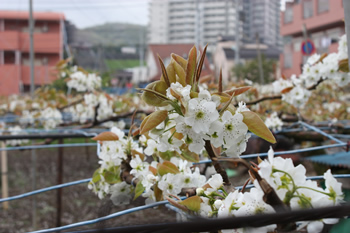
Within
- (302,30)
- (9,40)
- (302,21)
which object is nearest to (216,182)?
(302,21)

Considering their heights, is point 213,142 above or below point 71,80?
below

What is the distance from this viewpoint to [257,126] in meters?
0.60

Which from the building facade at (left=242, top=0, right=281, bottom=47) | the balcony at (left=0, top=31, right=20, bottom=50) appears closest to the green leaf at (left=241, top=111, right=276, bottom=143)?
the balcony at (left=0, top=31, right=20, bottom=50)

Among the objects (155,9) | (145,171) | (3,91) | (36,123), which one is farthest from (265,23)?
(145,171)

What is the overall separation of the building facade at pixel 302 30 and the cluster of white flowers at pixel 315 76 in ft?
9.97

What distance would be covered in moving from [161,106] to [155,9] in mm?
44428

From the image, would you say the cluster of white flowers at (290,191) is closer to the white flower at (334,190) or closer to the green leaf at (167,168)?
the white flower at (334,190)

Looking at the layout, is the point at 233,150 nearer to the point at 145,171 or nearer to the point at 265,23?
the point at 145,171

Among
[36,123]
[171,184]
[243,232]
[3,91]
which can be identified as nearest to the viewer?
[243,232]

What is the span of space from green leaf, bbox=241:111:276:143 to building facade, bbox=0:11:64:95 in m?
10.5

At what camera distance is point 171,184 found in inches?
30.6

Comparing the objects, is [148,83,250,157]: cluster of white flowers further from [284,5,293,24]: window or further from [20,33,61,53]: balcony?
[20,33,61,53]: balcony

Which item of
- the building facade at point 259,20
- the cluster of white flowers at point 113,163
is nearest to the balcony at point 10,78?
the cluster of white flowers at point 113,163

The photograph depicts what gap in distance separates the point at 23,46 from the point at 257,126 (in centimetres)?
1208
